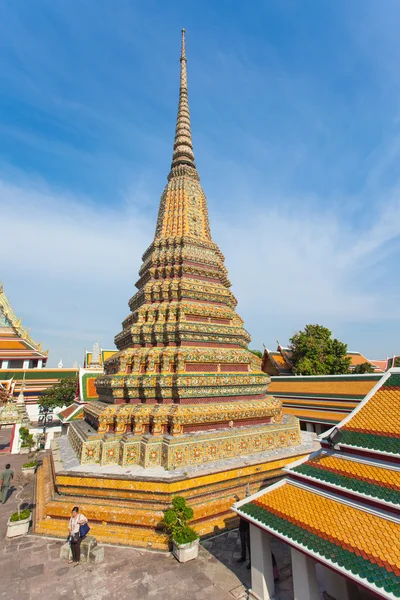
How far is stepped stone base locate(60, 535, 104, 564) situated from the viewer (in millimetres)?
6523

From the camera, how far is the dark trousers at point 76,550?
6.51 m

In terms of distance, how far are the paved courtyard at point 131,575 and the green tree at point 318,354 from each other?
Answer: 2382 centimetres

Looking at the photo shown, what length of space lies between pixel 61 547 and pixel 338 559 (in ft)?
20.0

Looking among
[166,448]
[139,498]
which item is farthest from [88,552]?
[166,448]

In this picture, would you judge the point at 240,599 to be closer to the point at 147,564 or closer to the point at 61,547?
the point at 147,564

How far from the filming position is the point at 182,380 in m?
9.78

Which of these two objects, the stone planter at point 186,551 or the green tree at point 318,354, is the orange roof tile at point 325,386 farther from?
the stone planter at point 186,551

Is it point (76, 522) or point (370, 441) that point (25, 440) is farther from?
point (370, 441)

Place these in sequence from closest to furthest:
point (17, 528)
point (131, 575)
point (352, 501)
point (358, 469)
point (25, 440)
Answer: point (352, 501), point (358, 469), point (131, 575), point (17, 528), point (25, 440)

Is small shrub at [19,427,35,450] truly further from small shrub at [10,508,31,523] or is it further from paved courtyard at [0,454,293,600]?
paved courtyard at [0,454,293,600]

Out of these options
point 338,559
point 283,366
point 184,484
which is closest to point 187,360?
point 184,484

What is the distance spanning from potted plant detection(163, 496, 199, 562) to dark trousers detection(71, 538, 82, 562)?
182 cm

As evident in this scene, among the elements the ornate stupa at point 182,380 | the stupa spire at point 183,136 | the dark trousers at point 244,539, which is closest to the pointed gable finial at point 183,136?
the stupa spire at point 183,136

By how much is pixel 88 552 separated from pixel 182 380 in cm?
463
